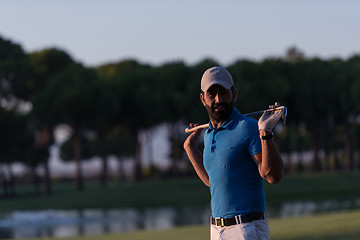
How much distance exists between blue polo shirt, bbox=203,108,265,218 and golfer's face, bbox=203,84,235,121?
7cm

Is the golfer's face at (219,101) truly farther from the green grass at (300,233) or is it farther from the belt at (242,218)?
the green grass at (300,233)

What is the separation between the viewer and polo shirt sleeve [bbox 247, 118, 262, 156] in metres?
4.48

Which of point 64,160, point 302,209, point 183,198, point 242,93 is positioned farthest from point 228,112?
point 64,160

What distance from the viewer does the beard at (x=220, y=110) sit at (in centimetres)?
470

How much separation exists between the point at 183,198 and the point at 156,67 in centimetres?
2327

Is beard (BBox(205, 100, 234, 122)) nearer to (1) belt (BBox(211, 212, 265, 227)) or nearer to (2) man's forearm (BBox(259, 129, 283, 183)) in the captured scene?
(2) man's forearm (BBox(259, 129, 283, 183))

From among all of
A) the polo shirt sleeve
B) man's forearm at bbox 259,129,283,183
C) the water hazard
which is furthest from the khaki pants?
the water hazard

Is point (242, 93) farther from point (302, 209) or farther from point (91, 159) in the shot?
point (91, 159)

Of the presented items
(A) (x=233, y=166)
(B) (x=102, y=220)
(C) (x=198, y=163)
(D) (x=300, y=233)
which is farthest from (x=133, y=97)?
(A) (x=233, y=166)

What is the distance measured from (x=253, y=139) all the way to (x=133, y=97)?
204 ft

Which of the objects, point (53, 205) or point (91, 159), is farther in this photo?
point (91, 159)

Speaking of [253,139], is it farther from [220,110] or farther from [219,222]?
[219,222]

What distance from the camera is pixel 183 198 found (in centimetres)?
5066

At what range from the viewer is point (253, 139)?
178 inches
